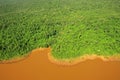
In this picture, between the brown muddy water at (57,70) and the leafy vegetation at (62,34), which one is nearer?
the brown muddy water at (57,70)

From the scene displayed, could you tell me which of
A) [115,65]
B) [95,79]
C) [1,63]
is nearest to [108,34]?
[115,65]

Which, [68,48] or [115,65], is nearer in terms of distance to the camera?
[115,65]

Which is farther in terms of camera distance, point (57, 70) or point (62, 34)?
point (62, 34)

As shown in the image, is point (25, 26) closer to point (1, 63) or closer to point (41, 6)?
point (1, 63)

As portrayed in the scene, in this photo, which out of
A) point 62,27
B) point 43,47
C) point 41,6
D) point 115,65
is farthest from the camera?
point 41,6

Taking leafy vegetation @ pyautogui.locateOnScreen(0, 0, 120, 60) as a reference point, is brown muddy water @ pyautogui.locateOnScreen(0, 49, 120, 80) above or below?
below

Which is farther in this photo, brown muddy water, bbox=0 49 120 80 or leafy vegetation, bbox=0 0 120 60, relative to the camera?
leafy vegetation, bbox=0 0 120 60

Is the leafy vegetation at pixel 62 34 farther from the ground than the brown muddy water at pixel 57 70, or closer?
farther from the ground

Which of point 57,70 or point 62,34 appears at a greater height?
point 62,34
